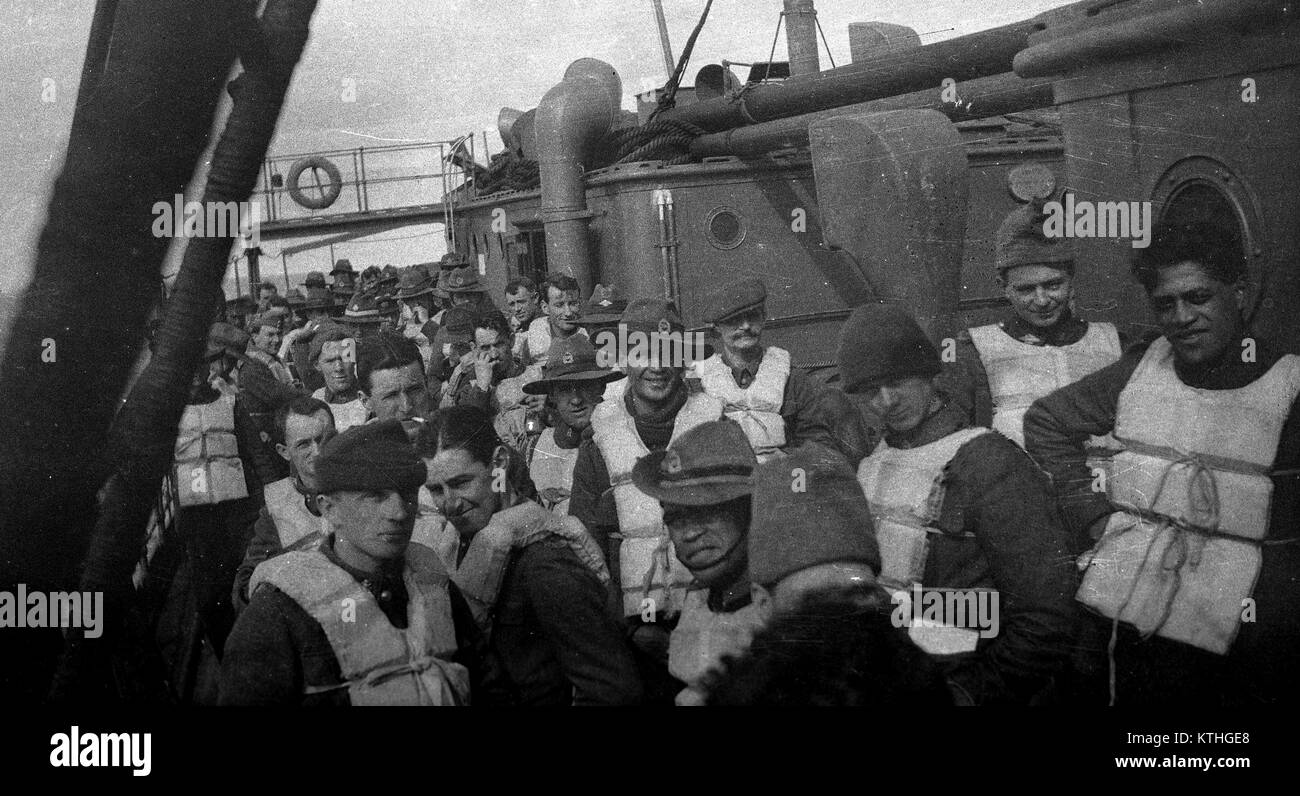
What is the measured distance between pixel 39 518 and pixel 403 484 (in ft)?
3.37

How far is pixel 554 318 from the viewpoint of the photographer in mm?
4777

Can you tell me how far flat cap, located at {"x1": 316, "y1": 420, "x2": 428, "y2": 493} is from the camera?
3561mm

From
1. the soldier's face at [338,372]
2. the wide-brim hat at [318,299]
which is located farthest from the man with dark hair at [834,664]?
the wide-brim hat at [318,299]

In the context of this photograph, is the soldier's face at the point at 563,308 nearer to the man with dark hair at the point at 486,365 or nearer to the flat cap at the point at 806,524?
the man with dark hair at the point at 486,365

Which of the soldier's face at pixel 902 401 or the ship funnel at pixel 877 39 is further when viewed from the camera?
the ship funnel at pixel 877 39

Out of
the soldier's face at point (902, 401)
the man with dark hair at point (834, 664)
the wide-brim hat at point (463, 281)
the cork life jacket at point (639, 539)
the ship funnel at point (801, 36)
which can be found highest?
the ship funnel at point (801, 36)

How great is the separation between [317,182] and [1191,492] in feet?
10.4

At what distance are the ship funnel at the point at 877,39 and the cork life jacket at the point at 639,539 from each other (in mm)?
1771

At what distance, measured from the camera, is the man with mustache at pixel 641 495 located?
Answer: 12.7 ft

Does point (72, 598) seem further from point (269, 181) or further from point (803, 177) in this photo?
point (803, 177)

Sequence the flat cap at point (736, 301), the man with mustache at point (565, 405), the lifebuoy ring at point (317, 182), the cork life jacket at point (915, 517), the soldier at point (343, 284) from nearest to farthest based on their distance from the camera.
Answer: the cork life jacket at point (915, 517) → the flat cap at point (736, 301) → the man with mustache at point (565, 405) → the lifebuoy ring at point (317, 182) → the soldier at point (343, 284)

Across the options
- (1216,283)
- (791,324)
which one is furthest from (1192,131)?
(791,324)

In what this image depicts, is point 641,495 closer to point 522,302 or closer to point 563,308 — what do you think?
point 563,308
